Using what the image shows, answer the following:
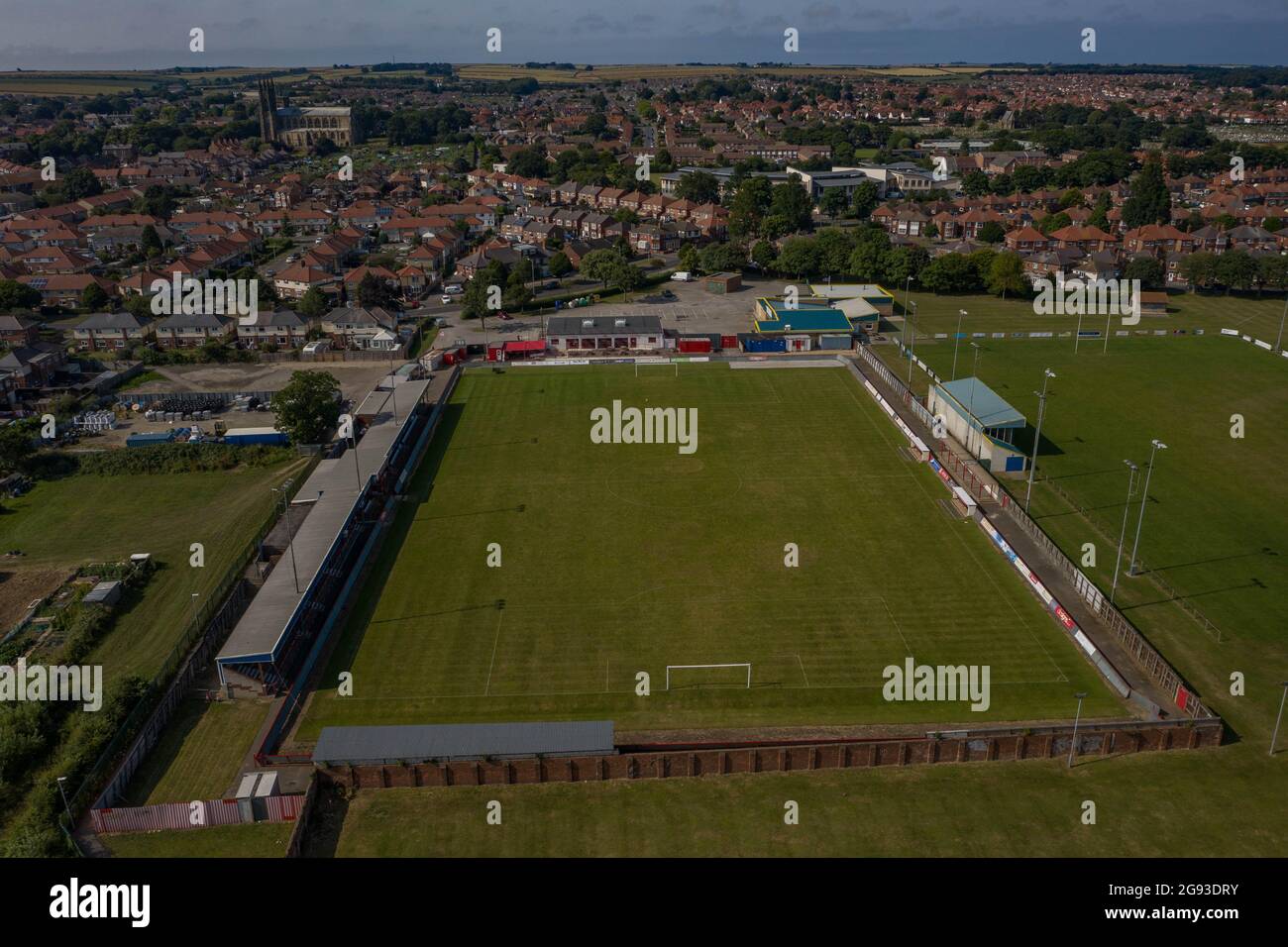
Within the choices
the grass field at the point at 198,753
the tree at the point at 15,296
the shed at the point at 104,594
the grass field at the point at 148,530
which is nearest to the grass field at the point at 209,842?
the grass field at the point at 198,753

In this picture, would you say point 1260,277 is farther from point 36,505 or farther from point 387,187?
point 387,187

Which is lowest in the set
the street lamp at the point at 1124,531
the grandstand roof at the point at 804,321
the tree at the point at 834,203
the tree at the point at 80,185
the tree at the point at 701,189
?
the street lamp at the point at 1124,531

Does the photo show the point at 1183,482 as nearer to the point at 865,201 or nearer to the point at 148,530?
the point at 148,530

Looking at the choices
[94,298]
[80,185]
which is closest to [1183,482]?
[94,298]

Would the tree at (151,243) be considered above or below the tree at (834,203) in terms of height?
below

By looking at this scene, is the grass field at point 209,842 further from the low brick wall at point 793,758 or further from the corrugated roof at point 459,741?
the corrugated roof at point 459,741

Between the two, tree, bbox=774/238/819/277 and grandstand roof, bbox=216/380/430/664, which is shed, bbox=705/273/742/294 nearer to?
tree, bbox=774/238/819/277

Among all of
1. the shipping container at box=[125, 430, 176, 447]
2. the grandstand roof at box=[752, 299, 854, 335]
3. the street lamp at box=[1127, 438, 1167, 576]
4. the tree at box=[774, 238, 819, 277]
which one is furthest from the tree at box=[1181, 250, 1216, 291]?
the shipping container at box=[125, 430, 176, 447]
